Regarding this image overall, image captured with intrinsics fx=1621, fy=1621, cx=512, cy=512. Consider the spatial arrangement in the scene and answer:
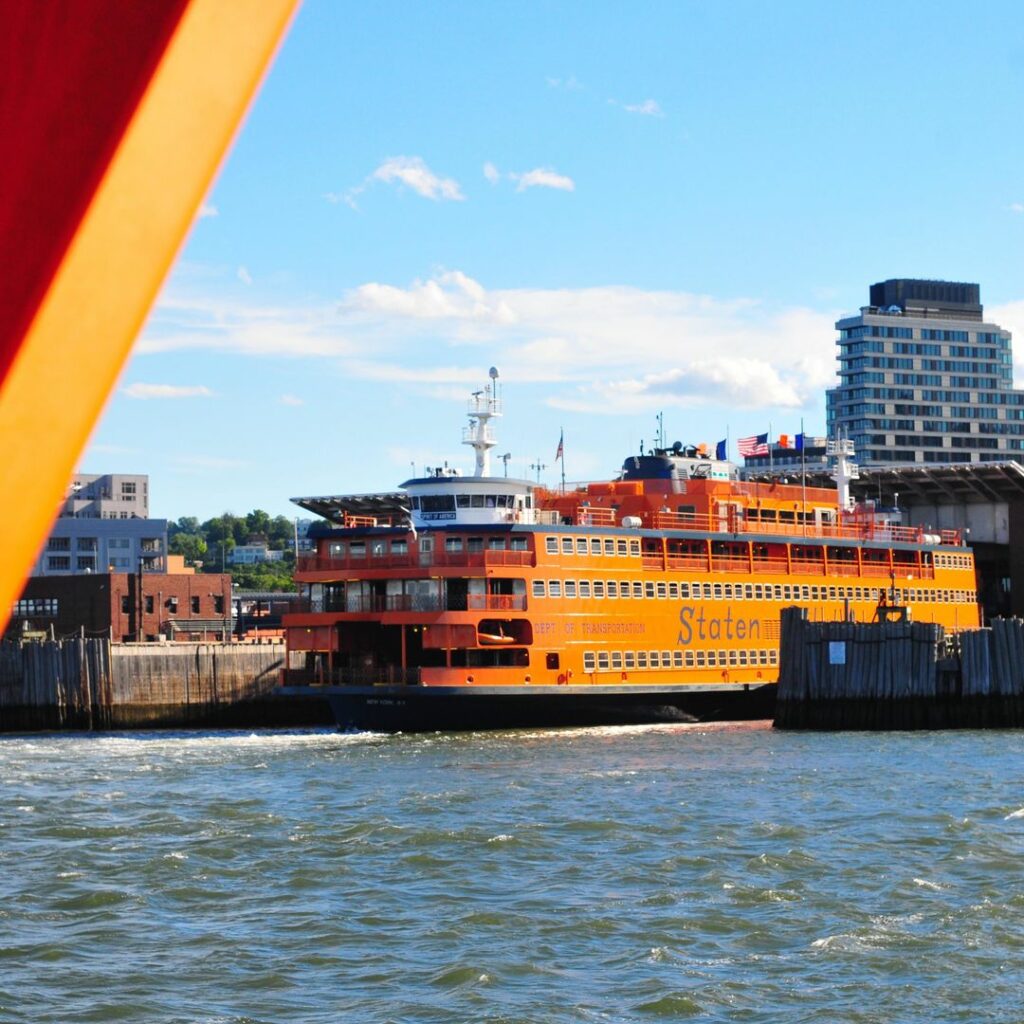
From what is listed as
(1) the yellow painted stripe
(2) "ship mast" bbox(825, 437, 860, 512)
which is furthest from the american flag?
(1) the yellow painted stripe

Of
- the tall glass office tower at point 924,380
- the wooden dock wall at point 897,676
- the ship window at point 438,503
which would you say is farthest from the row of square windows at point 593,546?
the tall glass office tower at point 924,380

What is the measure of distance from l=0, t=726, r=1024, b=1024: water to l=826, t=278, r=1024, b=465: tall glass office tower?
15030 cm

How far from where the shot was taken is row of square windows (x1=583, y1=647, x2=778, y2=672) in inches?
1811

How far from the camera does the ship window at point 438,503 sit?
4566 cm

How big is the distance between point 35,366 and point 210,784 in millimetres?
32226

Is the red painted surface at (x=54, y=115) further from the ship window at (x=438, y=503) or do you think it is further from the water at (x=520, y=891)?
the ship window at (x=438, y=503)

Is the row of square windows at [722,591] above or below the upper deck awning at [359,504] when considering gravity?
below

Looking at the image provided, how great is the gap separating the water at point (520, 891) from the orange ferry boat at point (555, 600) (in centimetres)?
855

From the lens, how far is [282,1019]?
14.8 m

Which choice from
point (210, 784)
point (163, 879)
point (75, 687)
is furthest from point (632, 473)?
point (163, 879)

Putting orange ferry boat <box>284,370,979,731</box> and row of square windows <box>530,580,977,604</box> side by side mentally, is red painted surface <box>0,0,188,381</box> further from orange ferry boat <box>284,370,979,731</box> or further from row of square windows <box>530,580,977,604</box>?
row of square windows <box>530,580,977,604</box>

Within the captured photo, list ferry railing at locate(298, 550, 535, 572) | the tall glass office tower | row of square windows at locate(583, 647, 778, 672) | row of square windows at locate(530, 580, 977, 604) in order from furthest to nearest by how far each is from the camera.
→ the tall glass office tower < row of square windows at locate(583, 647, 778, 672) < row of square windows at locate(530, 580, 977, 604) < ferry railing at locate(298, 550, 535, 572)

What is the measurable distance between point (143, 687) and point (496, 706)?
15.7m

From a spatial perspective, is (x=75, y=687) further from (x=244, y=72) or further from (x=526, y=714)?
(x=244, y=72)
